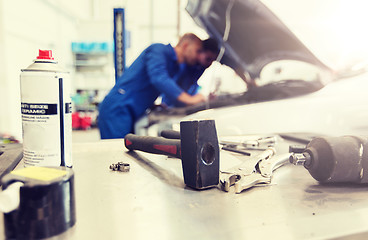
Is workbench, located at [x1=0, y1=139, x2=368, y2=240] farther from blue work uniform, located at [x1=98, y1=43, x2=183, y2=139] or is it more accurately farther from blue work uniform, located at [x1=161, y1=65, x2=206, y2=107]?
blue work uniform, located at [x1=161, y1=65, x2=206, y2=107]

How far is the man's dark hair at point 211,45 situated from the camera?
1519 millimetres

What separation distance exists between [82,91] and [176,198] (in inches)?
195

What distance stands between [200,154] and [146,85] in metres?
1.35

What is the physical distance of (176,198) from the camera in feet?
1.36

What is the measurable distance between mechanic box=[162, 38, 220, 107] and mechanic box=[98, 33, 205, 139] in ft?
0.11

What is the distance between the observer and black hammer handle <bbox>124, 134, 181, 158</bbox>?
21.9 inches

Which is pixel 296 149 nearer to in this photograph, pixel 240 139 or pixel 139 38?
pixel 240 139

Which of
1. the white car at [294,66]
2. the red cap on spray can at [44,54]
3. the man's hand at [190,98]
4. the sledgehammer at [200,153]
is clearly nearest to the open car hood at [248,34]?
the white car at [294,66]

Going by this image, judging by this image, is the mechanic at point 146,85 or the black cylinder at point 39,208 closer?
the black cylinder at point 39,208

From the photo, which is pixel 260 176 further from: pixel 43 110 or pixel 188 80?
pixel 188 80

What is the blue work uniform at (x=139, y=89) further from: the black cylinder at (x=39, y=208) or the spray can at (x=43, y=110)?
the black cylinder at (x=39, y=208)

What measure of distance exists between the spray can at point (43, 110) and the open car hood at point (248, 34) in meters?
0.98

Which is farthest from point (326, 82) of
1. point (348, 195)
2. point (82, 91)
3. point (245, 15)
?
point (82, 91)

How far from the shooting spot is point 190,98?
1646mm
